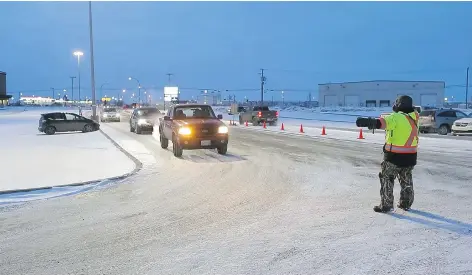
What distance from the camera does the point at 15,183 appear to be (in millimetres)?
9242

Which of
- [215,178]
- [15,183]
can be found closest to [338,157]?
[215,178]

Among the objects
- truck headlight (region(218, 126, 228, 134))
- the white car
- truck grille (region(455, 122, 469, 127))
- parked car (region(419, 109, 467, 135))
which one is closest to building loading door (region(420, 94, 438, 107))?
parked car (region(419, 109, 467, 135))

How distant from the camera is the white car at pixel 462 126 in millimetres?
25562

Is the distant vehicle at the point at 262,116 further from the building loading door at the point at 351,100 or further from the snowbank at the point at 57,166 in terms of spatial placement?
the building loading door at the point at 351,100

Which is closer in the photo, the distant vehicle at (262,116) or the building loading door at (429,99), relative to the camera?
the distant vehicle at (262,116)

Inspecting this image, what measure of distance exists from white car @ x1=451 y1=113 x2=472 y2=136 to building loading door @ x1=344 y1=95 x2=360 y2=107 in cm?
8000

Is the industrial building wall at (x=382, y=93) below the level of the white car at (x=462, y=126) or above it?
above

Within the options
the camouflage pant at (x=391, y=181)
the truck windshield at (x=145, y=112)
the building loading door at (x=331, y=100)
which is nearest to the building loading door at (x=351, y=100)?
the building loading door at (x=331, y=100)

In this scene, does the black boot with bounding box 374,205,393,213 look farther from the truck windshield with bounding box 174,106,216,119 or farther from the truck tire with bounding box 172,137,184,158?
the truck windshield with bounding box 174,106,216,119

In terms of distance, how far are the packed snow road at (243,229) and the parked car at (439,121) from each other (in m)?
19.2

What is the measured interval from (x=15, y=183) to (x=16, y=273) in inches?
215

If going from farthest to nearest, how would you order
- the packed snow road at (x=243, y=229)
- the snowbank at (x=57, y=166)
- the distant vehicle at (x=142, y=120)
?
the distant vehicle at (x=142, y=120) → the snowbank at (x=57, y=166) → the packed snow road at (x=243, y=229)

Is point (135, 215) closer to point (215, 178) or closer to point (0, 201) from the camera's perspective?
point (0, 201)

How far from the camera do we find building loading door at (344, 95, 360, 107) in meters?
105
